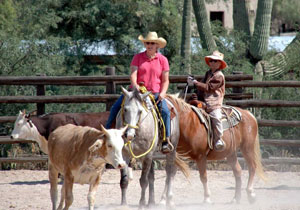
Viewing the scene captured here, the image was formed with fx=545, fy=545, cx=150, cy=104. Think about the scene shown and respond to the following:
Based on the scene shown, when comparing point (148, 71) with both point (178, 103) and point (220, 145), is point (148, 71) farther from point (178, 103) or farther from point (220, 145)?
point (220, 145)

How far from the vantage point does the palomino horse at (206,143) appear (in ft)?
27.9

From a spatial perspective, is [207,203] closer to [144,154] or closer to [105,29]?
[144,154]

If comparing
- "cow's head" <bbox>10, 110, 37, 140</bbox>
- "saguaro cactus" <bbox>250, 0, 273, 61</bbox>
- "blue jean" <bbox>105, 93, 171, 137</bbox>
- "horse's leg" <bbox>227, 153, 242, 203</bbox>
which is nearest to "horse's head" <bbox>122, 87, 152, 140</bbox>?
"blue jean" <bbox>105, 93, 171, 137</bbox>

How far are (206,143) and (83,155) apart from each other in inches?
108

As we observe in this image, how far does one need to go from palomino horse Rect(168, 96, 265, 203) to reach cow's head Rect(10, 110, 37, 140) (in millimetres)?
2997

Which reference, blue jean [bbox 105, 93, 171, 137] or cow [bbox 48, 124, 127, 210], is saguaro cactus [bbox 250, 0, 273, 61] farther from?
cow [bbox 48, 124, 127, 210]

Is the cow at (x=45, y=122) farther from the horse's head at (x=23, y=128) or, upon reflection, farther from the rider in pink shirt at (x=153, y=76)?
the rider in pink shirt at (x=153, y=76)

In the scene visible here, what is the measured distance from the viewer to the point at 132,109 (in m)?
7.29

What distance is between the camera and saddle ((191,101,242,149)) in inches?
340

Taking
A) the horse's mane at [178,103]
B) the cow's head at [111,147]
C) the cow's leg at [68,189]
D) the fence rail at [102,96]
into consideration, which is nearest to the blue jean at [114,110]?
the horse's mane at [178,103]

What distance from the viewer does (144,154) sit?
7.67 meters

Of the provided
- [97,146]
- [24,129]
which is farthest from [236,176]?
[24,129]

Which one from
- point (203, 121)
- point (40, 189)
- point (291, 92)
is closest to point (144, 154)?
point (203, 121)

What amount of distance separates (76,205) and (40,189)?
1589 millimetres
